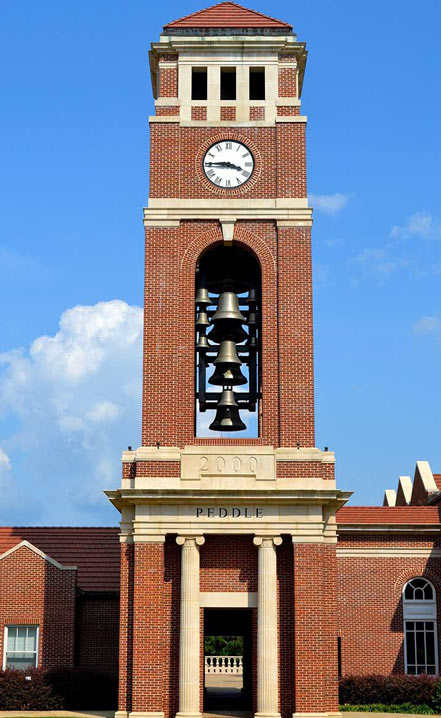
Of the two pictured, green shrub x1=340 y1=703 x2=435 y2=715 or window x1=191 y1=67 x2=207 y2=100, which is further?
green shrub x1=340 y1=703 x2=435 y2=715

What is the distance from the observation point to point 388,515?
3703cm

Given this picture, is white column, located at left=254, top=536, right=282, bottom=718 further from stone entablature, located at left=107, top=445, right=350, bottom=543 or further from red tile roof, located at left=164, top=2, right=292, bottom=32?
red tile roof, located at left=164, top=2, right=292, bottom=32

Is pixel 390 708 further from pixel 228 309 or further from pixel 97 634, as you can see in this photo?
pixel 228 309

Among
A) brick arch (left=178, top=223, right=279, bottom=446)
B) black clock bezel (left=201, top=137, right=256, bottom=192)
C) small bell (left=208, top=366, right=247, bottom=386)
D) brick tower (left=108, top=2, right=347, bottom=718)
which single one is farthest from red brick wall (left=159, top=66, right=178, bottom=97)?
small bell (left=208, top=366, right=247, bottom=386)

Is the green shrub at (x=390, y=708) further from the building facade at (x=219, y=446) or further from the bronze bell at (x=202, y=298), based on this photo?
the bronze bell at (x=202, y=298)

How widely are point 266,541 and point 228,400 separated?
3.89 metres

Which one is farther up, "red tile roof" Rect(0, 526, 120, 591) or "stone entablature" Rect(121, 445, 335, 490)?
"stone entablature" Rect(121, 445, 335, 490)

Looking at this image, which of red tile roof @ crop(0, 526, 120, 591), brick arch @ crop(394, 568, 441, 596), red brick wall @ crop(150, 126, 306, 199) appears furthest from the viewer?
brick arch @ crop(394, 568, 441, 596)

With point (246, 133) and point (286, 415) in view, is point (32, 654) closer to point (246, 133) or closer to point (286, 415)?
point (286, 415)

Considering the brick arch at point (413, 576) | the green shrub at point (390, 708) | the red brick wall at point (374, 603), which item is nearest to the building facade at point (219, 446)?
the green shrub at point (390, 708)

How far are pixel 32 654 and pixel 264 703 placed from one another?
8877 mm

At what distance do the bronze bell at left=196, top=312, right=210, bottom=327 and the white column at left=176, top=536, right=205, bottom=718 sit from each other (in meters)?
5.61

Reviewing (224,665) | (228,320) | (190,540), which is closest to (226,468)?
(190,540)

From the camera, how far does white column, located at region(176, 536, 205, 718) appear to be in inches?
999
